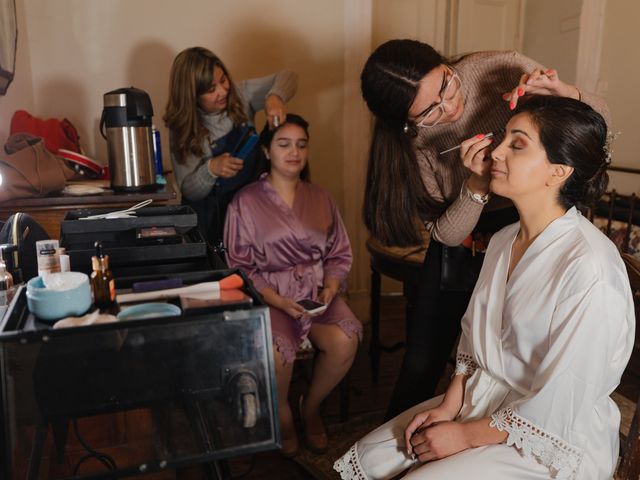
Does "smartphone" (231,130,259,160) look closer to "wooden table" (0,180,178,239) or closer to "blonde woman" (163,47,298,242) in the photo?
"blonde woman" (163,47,298,242)

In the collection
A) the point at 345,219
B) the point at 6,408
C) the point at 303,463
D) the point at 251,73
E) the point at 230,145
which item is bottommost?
the point at 303,463

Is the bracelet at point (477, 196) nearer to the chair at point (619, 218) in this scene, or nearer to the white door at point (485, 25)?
the chair at point (619, 218)

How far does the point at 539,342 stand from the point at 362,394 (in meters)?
1.39

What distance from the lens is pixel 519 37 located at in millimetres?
3502

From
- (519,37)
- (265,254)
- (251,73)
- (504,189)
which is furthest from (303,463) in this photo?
(519,37)

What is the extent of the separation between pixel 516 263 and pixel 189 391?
77 cm

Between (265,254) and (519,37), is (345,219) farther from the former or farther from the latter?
(519,37)

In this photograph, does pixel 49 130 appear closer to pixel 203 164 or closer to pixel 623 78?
pixel 203 164

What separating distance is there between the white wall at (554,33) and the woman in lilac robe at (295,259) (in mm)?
1925

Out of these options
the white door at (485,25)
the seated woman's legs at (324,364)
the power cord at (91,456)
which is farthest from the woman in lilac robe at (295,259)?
the white door at (485,25)

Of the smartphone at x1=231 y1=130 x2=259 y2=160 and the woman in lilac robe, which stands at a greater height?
the smartphone at x1=231 y1=130 x2=259 y2=160

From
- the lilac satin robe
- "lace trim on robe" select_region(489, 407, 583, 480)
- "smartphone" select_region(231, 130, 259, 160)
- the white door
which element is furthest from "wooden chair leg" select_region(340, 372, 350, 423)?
the white door

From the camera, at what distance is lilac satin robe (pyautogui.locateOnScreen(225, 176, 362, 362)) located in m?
2.01

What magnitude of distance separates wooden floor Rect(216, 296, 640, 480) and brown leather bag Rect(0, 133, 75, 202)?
1.11 meters
